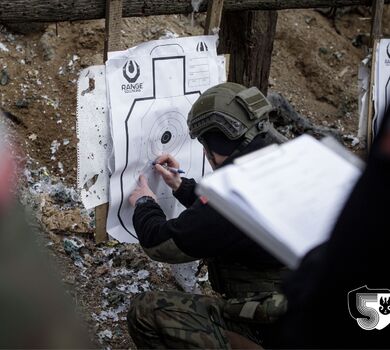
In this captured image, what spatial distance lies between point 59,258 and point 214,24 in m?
1.77

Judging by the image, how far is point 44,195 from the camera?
17.6 feet

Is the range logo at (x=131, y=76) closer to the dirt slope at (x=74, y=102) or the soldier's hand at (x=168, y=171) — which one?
the soldier's hand at (x=168, y=171)

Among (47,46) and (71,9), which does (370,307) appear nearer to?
(71,9)

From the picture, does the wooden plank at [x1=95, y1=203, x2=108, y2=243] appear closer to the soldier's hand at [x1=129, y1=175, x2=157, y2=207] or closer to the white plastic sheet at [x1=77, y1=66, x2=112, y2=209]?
the white plastic sheet at [x1=77, y1=66, x2=112, y2=209]

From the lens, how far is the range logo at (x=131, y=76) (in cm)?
401

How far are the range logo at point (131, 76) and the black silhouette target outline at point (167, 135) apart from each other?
0.24 metres

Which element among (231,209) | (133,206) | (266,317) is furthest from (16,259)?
(133,206)

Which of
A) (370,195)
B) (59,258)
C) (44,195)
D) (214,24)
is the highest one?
(214,24)

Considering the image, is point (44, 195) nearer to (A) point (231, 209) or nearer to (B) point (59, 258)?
(B) point (59, 258)

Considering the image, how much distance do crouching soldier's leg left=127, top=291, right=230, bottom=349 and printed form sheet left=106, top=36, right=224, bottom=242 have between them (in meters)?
0.64

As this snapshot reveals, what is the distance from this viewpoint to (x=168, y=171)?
419 centimetres

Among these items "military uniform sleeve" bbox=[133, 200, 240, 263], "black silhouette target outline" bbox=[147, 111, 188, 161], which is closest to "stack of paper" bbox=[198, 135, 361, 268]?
"military uniform sleeve" bbox=[133, 200, 240, 263]

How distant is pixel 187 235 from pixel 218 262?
1.21 ft

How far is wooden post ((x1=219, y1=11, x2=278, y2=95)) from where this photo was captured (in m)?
5.07
